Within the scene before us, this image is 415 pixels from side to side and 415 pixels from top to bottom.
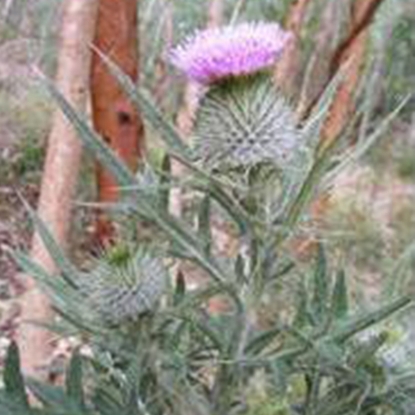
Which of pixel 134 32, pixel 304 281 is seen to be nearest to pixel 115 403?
pixel 304 281

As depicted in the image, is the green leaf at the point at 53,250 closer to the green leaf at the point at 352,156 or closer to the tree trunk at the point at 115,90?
the green leaf at the point at 352,156

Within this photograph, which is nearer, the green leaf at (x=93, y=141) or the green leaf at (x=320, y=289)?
the green leaf at (x=93, y=141)

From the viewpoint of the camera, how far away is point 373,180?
17.7 m

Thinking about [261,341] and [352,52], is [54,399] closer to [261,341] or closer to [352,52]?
[261,341]

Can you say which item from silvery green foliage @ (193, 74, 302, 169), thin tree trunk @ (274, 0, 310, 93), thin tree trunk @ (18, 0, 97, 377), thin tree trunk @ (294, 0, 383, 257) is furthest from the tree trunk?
silvery green foliage @ (193, 74, 302, 169)

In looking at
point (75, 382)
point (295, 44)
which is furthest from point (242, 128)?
point (295, 44)

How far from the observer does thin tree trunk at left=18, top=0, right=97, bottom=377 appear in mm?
5160

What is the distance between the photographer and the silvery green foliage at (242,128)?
8.59 feet

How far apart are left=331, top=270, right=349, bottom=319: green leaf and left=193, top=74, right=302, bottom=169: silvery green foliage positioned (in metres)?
0.40

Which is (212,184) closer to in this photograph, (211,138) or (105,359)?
(211,138)

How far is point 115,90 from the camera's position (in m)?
6.19

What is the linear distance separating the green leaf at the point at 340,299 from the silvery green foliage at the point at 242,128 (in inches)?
15.7

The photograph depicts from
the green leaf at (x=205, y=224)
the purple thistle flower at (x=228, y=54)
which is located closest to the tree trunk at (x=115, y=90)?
the green leaf at (x=205, y=224)

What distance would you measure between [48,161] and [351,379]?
2.70 metres
